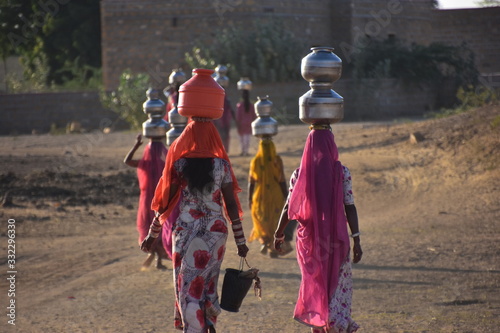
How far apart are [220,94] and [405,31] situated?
84.9 ft

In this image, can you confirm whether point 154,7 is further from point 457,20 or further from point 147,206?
point 147,206

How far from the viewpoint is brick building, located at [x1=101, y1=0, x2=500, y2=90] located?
25703 mm

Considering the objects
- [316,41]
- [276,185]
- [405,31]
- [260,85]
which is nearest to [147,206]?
[276,185]

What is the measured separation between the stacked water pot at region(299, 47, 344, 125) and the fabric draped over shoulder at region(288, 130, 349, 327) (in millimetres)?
110

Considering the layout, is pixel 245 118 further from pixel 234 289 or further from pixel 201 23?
pixel 234 289

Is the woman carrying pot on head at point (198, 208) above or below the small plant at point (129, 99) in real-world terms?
above

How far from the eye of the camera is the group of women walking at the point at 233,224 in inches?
176

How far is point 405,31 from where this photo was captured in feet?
96.3

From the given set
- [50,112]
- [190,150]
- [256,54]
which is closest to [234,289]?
[190,150]

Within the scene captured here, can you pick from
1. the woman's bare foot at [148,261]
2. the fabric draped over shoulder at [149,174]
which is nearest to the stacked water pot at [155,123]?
the fabric draped over shoulder at [149,174]

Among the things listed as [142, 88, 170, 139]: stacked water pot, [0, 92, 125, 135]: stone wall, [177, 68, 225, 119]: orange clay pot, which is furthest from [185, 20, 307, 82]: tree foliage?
[177, 68, 225, 119]: orange clay pot

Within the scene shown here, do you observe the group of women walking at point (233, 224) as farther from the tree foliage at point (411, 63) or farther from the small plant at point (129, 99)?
the tree foliage at point (411, 63)

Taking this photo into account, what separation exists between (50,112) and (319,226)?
20300 millimetres

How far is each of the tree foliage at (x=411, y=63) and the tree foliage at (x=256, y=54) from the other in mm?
2311
